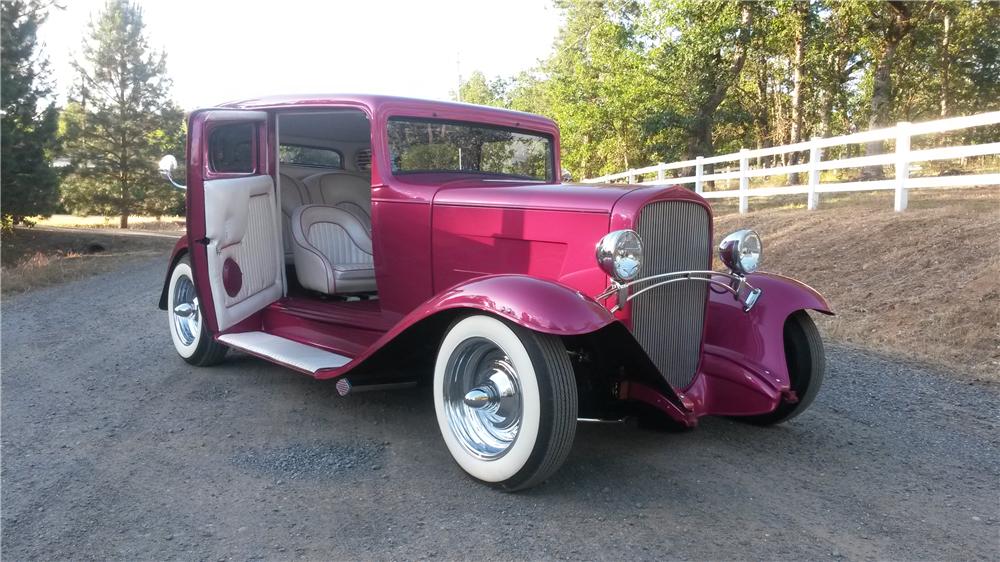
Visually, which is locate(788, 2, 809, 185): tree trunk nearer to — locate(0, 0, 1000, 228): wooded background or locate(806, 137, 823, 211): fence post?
locate(0, 0, 1000, 228): wooded background

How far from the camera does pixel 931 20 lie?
2175 centimetres

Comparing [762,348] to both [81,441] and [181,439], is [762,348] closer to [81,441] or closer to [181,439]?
[181,439]

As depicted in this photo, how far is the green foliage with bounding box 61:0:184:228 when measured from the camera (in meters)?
23.6

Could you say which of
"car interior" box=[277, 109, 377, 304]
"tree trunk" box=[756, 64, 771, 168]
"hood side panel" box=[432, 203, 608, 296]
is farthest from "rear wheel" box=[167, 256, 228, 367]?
"tree trunk" box=[756, 64, 771, 168]

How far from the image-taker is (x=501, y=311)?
2994 mm

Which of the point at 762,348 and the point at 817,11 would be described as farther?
the point at 817,11

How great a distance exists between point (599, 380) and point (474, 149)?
6.19ft

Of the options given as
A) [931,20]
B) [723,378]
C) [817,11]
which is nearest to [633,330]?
[723,378]

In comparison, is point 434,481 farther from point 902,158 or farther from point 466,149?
point 902,158

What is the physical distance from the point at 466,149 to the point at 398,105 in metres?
0.53

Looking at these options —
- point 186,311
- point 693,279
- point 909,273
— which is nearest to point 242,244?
point 186,311

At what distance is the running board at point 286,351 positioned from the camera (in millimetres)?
4092

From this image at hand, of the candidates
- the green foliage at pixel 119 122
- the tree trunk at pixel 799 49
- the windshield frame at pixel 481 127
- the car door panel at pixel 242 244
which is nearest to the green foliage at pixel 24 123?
the green foliage at pixel 119 122

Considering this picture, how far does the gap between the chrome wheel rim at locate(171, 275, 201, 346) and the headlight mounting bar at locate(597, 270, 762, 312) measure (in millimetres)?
3474
